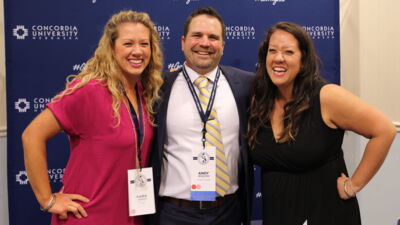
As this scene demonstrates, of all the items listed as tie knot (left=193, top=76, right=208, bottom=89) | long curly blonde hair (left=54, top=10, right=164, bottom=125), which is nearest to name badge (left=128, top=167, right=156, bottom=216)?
long curly blonde hair (left=54, top=10, right=164, bottom=125)

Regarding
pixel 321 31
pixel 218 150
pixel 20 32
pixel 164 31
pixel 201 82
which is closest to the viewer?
pixel 218 150

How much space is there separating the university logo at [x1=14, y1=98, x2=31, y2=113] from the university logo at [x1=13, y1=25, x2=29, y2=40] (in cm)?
51

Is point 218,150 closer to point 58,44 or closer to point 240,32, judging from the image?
point 240,32

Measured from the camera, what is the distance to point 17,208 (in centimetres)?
316

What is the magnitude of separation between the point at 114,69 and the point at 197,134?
56 cm

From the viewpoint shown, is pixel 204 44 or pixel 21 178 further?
pixel 21 178

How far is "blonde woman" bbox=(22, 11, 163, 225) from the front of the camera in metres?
1.84

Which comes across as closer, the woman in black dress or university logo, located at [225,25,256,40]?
the woman in black dress

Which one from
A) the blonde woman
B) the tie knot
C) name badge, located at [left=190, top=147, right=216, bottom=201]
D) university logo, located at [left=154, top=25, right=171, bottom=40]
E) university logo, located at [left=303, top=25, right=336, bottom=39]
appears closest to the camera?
the blonde woman

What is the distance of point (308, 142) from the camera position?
1.88m

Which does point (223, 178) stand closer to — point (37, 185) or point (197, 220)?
point (197, 220)

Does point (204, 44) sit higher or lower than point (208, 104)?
higher

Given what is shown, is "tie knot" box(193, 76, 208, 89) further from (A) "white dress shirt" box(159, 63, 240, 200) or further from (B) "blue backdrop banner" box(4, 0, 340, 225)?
(B) "blue backdrop banner" box(4, 0, 340, 225)

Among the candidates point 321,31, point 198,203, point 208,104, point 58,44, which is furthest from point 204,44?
point 321,31
